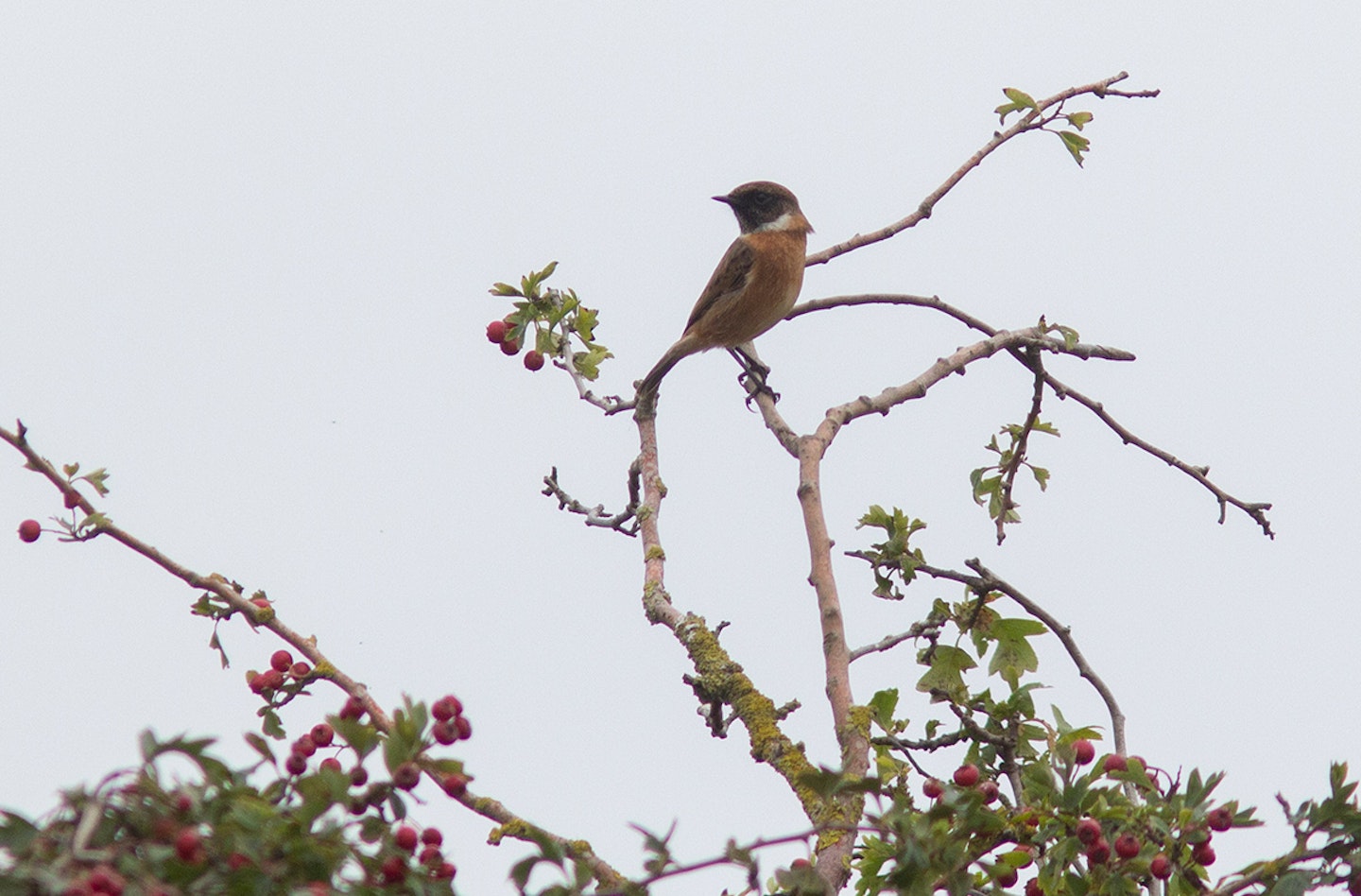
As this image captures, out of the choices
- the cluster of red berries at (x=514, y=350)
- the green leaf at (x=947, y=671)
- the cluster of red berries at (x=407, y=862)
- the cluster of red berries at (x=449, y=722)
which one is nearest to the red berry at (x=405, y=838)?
the cluster of red berries at (x=407, y=862)

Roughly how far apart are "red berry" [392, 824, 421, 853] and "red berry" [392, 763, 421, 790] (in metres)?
0.07

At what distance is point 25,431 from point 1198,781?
314 cm

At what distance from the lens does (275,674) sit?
432 cm

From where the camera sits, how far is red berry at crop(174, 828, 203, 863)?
2.03 meters

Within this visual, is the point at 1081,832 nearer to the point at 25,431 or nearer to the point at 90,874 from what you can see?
the point at 90,874

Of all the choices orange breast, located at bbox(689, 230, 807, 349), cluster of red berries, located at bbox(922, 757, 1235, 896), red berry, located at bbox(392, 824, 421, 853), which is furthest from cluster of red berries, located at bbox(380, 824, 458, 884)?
orange breast, located at bbox(689, 230, 807, 349)

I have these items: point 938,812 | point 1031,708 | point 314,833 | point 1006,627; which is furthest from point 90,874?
point 1006,627

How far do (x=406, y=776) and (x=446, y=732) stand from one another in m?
0.38

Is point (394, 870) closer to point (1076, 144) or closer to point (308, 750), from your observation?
point (308, 750)

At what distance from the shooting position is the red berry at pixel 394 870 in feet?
7.49

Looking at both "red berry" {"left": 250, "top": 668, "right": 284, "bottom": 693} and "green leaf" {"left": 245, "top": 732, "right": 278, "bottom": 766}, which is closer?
"green leaf" {"left": 245, "top": 732, "right": 278, "bottom": 766}

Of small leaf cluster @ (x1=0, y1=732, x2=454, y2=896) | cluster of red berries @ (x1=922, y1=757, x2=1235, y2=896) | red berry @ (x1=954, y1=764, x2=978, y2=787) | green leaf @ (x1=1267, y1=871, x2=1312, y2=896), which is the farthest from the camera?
red berry @ (x1=954, y1=764, x2=978, y2=787)

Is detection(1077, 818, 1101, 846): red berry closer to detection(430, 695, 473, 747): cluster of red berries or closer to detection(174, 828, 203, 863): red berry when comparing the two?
detection(430, 695, 473, 747): cluster of red berries

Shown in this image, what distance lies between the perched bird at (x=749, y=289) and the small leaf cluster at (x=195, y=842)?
5960 mm
